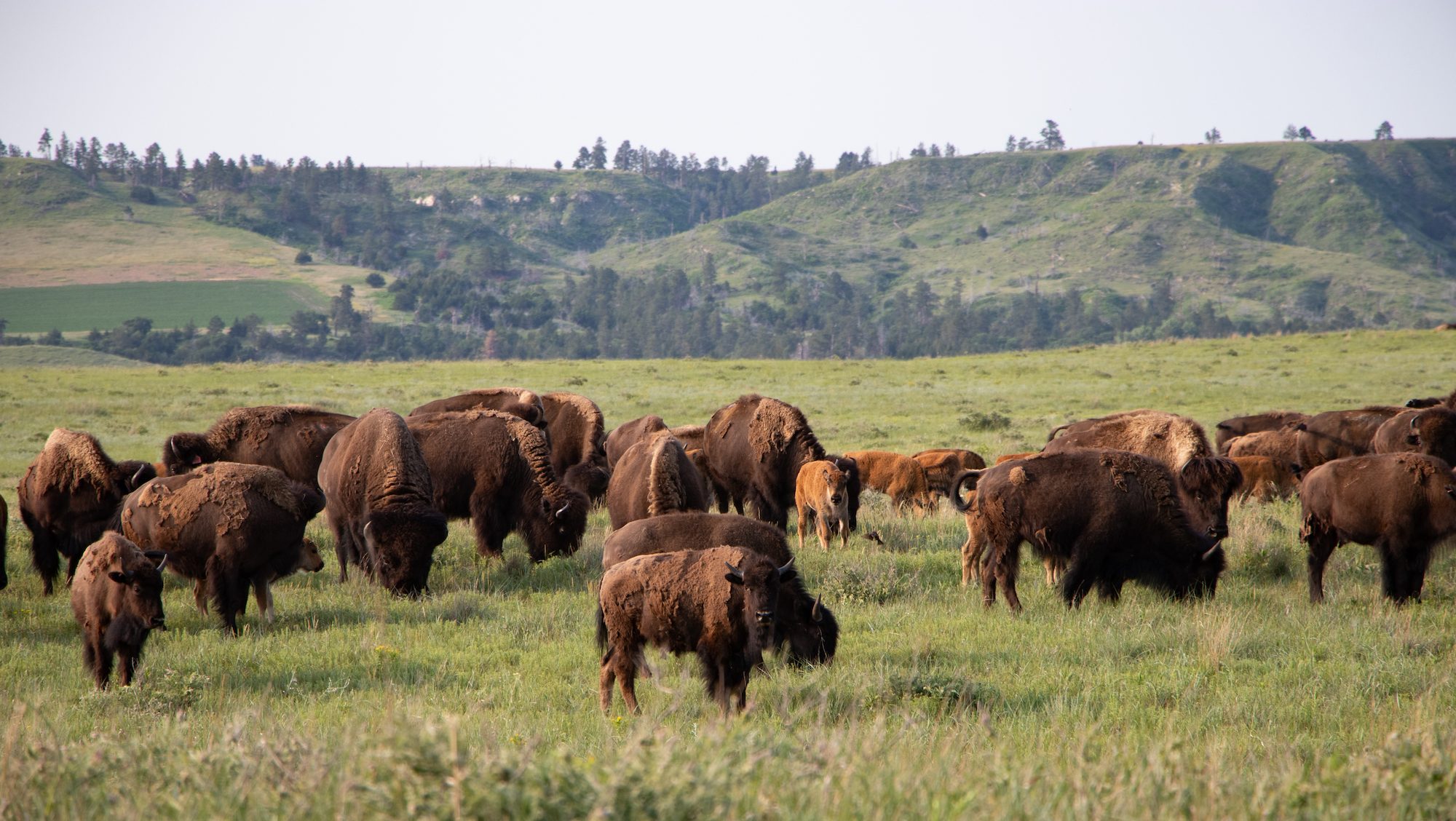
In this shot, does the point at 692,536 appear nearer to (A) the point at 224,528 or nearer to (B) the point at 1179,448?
(A) the point at 224,528

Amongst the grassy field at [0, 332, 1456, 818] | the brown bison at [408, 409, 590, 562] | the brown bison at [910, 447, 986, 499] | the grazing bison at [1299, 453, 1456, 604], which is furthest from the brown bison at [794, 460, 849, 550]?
the brown bison at [910, 447, 986, 499]

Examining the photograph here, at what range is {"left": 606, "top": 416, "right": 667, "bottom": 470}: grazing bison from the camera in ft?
56.9

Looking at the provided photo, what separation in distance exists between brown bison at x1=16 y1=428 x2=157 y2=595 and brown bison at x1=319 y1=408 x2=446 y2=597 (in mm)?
1980

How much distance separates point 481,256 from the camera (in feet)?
531

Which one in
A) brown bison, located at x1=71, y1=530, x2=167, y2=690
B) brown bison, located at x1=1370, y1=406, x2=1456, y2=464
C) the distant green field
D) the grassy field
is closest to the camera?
the grassy field

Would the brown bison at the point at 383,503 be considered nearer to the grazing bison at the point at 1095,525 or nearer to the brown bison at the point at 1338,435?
the grazing bison at the point at 1095,525

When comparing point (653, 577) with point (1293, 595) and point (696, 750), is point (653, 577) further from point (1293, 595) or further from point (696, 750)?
point (1293, 595)

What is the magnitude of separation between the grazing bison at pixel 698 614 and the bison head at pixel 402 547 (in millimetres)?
4204

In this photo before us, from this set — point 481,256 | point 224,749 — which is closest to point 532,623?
point 224,749

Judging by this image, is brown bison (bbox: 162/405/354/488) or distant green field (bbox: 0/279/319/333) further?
distant green field (bbox: 0/279/319/333)

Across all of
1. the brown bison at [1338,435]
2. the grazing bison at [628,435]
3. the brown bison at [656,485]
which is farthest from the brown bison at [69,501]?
the brown bison at [1338,435]

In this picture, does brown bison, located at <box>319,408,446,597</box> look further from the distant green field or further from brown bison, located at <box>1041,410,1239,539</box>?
the distant green field

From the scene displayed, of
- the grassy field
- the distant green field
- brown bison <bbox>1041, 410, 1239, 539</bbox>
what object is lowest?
the grassy field

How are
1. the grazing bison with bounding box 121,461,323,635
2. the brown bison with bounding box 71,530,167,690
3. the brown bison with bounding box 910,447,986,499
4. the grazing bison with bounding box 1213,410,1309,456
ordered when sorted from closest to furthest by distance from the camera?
1. the brown bison with bounding box 71,530,167,690
2. the grazing bison with bounding box 121,461,323,635
3. the brown bison with bounding box 910,447,986,499
4. the grazing bison with bounding box 1213,410,1309,456
